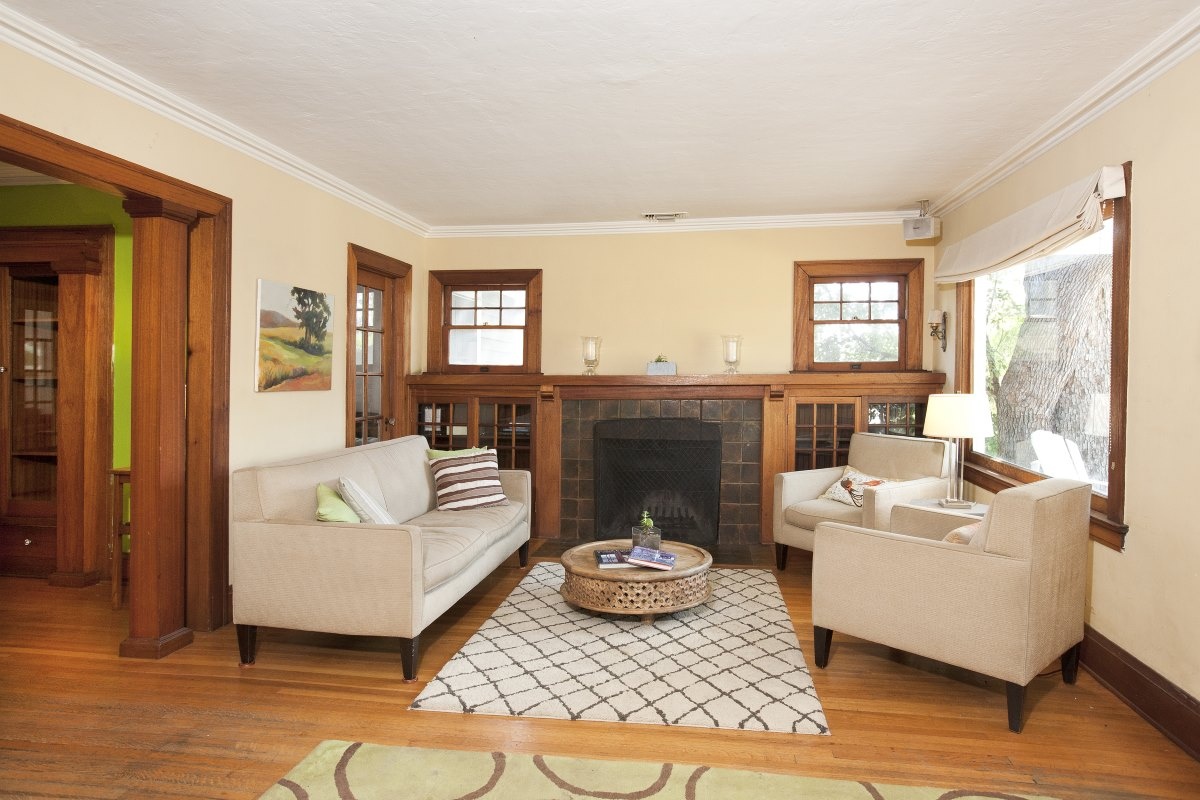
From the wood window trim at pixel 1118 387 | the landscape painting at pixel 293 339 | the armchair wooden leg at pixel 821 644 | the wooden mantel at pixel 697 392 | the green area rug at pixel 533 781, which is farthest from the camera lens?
the wooden mantel at pixel 697 392

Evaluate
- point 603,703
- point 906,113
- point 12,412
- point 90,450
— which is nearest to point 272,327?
point 90,450

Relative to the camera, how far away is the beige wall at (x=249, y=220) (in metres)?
2.87

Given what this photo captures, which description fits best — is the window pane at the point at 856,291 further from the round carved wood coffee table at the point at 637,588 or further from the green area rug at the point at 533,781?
the green area rug at the point at 533,781

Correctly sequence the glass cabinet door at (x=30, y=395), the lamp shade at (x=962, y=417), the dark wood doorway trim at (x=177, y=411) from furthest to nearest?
1. the glass cabinet door at (x=30, y=395)
2. the lamp shade at (x=962, y=417)
3. the dark wood doorway trim at (x=177, y=411)

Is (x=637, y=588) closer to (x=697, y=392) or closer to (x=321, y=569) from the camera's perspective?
(x=321, y=569)

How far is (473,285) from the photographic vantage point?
626 centimetres

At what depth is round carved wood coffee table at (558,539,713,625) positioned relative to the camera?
146 inches

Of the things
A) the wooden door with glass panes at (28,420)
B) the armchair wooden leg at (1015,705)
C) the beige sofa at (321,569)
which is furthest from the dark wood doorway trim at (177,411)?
the armchair wooden leg at (1015,705)

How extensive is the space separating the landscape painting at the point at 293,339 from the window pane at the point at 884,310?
158 inches

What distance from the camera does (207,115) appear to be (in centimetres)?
356

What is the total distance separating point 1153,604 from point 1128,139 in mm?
1908

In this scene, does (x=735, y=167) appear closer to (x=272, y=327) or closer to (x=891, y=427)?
(x=891, y=427)

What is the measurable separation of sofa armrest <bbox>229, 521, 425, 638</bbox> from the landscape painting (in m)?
1.12

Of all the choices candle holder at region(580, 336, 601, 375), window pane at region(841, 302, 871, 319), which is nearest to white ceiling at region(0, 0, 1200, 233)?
window pane at region(841, 302, 871, 319)
